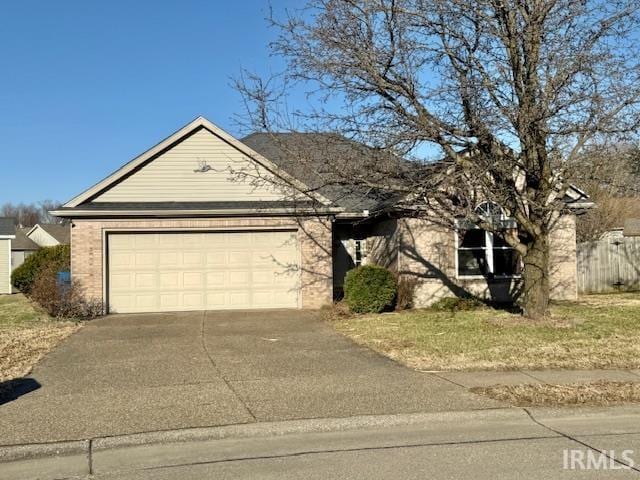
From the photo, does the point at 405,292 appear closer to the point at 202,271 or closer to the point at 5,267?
the point at 202,271

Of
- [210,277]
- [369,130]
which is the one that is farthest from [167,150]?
[369,130]

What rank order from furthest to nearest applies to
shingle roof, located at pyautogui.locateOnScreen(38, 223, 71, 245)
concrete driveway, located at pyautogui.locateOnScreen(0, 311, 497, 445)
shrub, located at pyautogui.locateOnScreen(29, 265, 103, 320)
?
shingle roof, located at pyautogui.locateOnScreen(38, 223, 71, 245), shrub, located at pyautogui.locateOnScreen(29, 265, 103, 320), concrete driveway, located at pyautogui.locateOnScreen(0, 311, 497, 445)

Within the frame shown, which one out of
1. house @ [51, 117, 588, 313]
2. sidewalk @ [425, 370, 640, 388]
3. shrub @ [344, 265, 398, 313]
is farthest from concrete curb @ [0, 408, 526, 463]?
house @ [51, 117, 588, 313]

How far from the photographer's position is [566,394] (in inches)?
283

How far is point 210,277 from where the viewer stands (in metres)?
16.3

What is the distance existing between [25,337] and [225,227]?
5.82 metres

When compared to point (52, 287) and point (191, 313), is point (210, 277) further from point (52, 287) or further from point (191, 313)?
point (52, 287)

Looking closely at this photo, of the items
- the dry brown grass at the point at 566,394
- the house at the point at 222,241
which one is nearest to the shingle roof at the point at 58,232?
the house at the point at 222,241

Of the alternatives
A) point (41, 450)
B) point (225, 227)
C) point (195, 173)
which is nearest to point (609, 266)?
point (225, 227)

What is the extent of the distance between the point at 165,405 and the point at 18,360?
4039 millimetres

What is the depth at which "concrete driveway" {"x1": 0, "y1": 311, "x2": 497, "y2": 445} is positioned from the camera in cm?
647

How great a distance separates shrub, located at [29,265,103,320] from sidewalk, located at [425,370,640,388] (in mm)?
10109

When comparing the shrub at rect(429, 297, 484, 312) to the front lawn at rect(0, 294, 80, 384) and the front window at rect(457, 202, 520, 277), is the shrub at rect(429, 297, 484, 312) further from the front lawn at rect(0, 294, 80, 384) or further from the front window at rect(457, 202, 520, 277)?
the front lawn at rect(0, 294, 80, 384)

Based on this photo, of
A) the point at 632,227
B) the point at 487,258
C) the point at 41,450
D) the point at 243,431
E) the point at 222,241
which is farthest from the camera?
the point at 632,227
